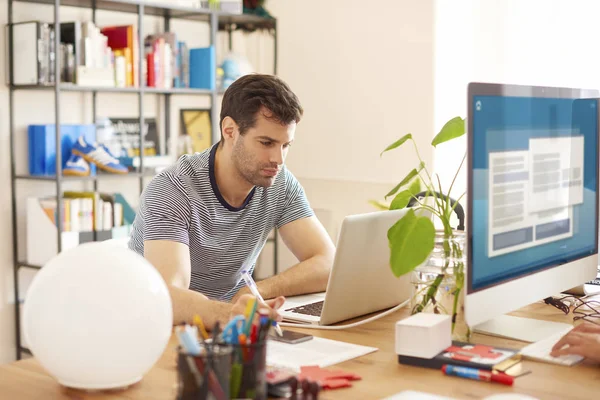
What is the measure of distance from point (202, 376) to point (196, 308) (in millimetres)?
754

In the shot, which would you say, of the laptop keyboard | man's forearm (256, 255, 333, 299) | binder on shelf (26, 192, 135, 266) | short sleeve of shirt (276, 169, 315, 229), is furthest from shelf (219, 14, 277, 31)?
the laptop keyboard

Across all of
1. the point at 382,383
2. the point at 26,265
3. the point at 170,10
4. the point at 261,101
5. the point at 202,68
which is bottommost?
the point at 26,265

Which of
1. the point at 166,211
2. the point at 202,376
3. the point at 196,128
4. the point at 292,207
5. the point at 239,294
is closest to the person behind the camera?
the point at 202,376

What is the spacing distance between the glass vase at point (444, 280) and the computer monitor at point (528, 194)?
0.32 ft

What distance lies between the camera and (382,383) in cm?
134

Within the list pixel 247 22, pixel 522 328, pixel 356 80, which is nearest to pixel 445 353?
pixel 522 328

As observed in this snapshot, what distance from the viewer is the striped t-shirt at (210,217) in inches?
85.5

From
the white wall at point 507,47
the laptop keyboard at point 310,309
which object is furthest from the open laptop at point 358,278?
the white wall at point 507,47

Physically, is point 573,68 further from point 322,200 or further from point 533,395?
point 533,395

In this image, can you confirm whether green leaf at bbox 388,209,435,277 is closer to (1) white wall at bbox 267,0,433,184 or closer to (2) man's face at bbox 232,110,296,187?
(2) man's face at bbox 232,110,296,187

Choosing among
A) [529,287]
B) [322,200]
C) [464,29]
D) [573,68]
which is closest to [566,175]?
[529,287]

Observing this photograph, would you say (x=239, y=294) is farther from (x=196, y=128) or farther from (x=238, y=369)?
(x=196, y=128)

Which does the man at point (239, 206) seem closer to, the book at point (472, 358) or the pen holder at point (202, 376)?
the book at point (472, 358)

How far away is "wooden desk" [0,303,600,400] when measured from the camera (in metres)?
1.28
